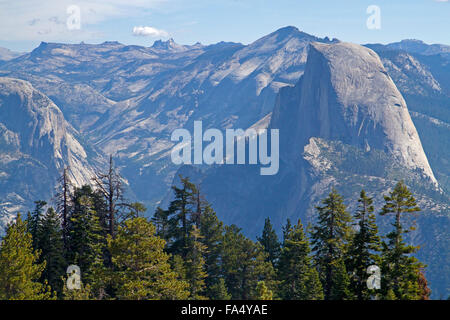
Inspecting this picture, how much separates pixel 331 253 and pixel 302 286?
636cm

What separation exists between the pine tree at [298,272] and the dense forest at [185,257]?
0.12m

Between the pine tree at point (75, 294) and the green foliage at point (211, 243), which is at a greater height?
the green foliage at point (211, 243)

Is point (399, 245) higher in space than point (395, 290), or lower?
higher

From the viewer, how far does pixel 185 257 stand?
64.2 meters

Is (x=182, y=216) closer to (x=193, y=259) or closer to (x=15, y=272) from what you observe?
(x=193, y=259)

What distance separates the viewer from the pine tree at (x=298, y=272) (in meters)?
55.1

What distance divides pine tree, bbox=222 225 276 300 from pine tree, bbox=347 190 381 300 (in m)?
15.5

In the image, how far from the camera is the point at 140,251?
46.0m

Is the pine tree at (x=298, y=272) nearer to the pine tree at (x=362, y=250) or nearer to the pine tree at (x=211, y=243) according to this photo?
the pine tree at (x=362, y=250)

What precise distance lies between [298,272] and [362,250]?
15821mm

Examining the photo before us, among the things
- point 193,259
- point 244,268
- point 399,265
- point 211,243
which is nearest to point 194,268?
point 193,259

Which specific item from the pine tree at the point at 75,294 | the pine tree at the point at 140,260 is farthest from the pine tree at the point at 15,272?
the pine tree at the point at 140,260
